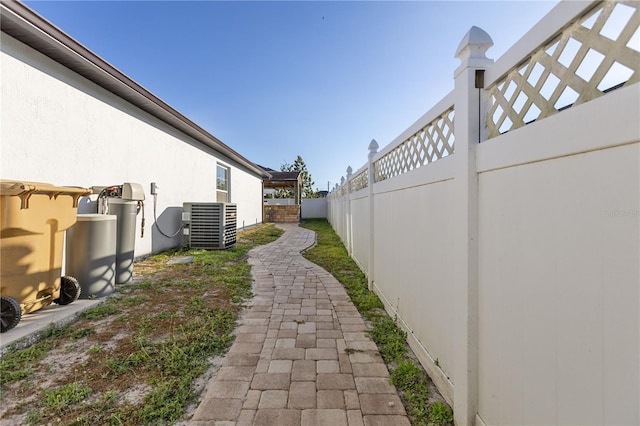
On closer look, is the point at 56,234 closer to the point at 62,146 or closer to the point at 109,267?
the point at 109,267

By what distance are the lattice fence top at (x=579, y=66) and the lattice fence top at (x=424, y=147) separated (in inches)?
23.5

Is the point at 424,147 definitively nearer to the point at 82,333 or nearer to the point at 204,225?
the point at 82,333

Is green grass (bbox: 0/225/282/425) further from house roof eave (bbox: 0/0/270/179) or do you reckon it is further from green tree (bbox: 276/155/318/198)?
green tree (bbox: 276/155/318/198)

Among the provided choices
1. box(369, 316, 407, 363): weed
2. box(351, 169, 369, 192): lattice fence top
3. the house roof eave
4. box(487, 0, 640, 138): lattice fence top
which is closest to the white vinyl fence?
box(487, 0, 640, 138): lattice fence top

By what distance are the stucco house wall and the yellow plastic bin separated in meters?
1.08

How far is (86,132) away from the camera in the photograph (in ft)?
14.1

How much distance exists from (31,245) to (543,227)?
401cm

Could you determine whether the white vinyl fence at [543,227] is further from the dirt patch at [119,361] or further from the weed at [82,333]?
the weed at [82,333]

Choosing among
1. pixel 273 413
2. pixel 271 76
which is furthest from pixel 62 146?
pixel 271 76

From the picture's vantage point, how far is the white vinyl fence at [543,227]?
2.53 feet

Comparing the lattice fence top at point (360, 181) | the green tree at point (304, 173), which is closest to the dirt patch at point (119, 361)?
the lattice fence top at point (360, 181)

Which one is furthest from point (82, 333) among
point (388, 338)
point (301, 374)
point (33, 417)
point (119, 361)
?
point (388, 338)

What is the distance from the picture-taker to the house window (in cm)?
959

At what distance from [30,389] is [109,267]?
2007 millimetres
